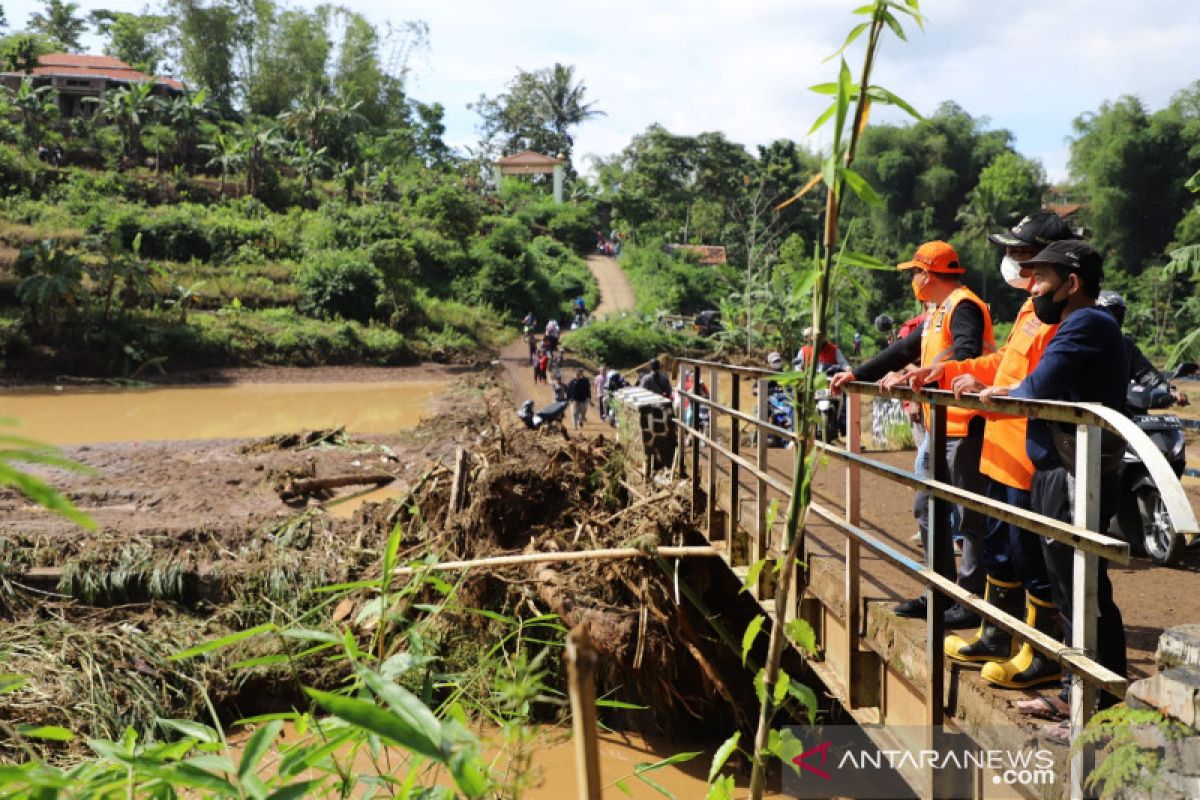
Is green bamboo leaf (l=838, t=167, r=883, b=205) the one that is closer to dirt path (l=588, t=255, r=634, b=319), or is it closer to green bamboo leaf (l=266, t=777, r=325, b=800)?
green bamboo leaf (l=266, t=777, r=325, b=800)

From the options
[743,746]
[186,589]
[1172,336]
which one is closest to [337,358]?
[186,589]

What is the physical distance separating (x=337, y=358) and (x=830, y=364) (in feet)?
71.0

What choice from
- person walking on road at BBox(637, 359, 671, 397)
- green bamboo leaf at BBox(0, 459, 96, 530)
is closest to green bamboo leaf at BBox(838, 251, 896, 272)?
green bamboo leaf at BBox(0, 459, 96, 530)

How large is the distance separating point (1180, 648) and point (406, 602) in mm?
3633

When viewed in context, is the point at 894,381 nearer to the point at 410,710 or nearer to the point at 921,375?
the point at 921,375

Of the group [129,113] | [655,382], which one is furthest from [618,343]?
[129,113]

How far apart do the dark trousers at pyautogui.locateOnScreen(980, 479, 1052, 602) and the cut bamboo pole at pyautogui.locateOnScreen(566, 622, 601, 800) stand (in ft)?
6.99

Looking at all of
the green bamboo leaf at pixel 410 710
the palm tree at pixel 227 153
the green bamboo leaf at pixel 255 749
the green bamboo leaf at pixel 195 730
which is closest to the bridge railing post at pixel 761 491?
the green bamboo leaf at pixel 195 730

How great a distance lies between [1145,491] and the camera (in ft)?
18.2

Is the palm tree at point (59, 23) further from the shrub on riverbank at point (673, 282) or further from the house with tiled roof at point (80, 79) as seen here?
the shrub on riverbank at point (673, 282)

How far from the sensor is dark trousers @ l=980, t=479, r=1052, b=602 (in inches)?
116

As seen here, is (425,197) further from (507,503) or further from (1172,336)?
(507,503)

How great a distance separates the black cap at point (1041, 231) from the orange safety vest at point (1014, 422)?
234mm

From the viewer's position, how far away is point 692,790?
221 inches
